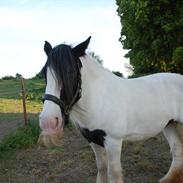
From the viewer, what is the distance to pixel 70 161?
224 inches

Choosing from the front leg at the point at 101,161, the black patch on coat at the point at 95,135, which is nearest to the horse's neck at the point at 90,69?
the black patch on coat at the point at 95,135

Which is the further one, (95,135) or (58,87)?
(95,135)

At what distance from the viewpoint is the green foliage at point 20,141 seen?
21.5ft

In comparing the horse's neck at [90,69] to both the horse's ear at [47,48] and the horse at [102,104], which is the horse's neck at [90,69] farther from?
A: the horse's ear at [47,48]

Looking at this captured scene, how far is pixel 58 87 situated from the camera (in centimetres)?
316

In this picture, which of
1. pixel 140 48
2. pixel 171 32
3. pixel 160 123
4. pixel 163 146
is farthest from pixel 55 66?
pixel 140 48

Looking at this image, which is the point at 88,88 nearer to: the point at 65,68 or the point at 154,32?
the point at 65,68

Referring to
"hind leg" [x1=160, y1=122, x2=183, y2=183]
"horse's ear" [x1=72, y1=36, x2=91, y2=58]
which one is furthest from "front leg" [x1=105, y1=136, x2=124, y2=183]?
"hind leg" [x1=160, y1=122, x2=183, y2=183]

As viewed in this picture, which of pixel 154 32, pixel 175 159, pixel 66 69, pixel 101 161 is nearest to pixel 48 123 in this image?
pixel 66 69

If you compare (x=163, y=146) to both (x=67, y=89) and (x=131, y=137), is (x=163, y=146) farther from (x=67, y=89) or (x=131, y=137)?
(x=67, y=89)

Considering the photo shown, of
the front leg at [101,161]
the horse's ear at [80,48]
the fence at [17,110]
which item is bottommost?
the fence at [17,110]

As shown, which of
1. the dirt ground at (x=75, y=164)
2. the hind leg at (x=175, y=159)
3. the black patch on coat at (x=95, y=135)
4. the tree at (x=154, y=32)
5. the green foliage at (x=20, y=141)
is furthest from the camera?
the tree at (x=154, y=32)

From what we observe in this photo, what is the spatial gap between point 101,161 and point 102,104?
0.79 m

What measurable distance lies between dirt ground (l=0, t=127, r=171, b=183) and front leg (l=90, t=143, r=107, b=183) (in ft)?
2.27
